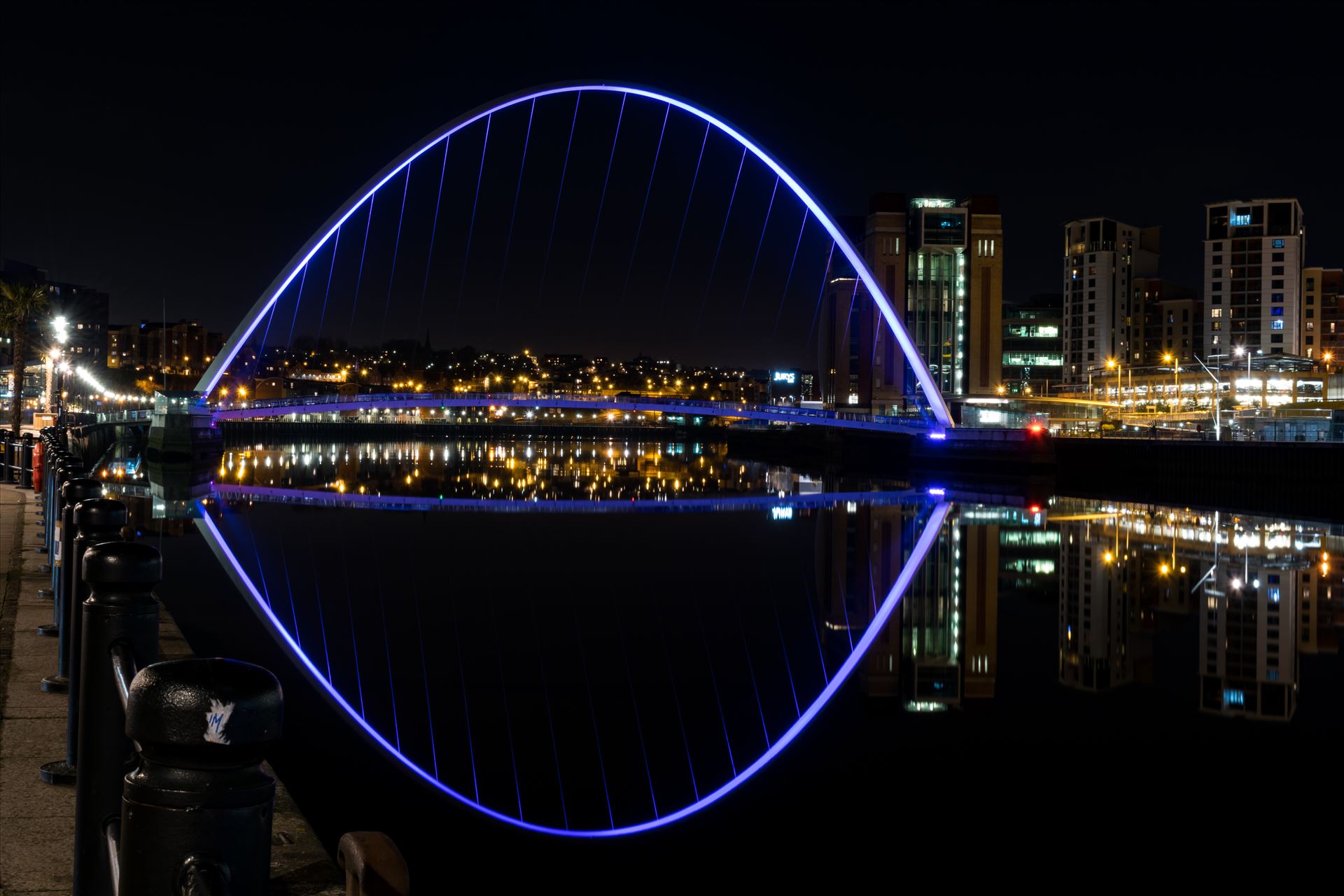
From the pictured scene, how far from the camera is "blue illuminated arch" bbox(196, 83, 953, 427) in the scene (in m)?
45.1

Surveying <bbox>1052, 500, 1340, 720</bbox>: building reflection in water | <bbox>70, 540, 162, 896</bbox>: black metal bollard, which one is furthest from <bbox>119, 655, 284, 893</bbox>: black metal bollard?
<bbox>1052, 500, 1340, 720</bbox>: building reflection in water

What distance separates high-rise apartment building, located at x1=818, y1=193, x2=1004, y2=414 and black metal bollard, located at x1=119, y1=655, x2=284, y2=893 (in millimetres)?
100757

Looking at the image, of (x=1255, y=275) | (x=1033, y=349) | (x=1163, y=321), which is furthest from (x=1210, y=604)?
(x=1163, y=321)

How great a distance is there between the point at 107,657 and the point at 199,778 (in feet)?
3.59

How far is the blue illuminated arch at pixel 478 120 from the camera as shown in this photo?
4509 cm

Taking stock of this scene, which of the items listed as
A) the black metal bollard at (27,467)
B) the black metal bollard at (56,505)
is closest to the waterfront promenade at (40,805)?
the black metal bollard at (56,505)

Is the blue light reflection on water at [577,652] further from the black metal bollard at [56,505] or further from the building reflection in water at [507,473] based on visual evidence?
the building reflection in water at [507,473]

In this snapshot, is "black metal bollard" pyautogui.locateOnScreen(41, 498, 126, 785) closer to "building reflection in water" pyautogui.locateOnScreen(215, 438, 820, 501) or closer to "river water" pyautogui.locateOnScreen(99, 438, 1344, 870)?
"river water" pyautogui.locateOnScreen(99, 438, 1344, 870)

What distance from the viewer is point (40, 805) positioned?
4125mm

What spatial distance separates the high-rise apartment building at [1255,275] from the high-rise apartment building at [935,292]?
1010 inches

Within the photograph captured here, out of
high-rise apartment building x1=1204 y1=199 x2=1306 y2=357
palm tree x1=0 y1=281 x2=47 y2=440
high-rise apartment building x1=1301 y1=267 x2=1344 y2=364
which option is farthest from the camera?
high-rise apartment building x1=1301 y1=267 x2=1344 y2=364

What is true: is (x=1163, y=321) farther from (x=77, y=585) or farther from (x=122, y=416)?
(x=77, y=585)

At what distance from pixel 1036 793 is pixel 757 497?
29.0 m

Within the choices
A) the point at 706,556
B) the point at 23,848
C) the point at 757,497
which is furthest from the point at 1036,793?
the point at 757,497
